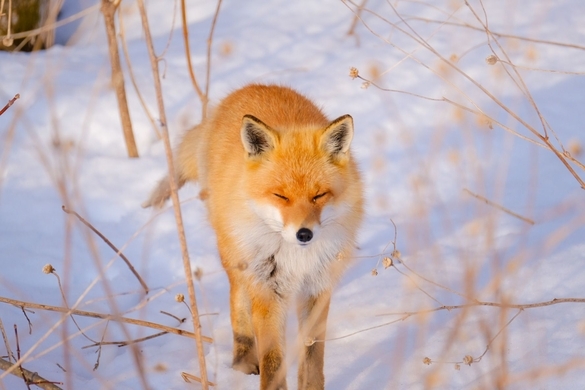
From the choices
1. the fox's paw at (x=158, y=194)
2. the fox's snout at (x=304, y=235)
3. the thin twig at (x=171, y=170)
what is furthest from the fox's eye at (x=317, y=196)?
the fox's paw at (x=158, y=194)

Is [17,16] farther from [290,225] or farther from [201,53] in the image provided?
[290,225]

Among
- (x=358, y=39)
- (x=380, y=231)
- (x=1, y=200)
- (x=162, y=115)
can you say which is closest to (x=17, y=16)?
(x=1, y=200)

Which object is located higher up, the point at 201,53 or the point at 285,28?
the point at 285,28

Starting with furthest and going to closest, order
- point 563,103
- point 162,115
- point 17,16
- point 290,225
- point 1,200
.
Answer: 1. point 17,16
2. point 563,103
3. point 1,200
4. point 290,225
5. point 162,115

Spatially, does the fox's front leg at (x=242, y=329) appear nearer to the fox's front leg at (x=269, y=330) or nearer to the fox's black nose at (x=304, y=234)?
the fox's front leg at (x=269, y=330)

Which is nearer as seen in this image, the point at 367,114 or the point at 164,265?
the point at 164,265

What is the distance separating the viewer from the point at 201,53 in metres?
5.26

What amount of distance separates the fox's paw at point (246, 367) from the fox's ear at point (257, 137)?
3.10 ft

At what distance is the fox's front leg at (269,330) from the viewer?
8.38ft

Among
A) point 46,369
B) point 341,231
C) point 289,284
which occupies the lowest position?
point 46,369

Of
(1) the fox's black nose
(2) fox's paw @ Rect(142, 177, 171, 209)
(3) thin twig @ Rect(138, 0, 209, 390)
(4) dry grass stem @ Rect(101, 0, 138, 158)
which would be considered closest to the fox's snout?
(1) the fox's black nose

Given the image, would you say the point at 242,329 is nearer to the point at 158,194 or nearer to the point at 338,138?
the point at 338,138

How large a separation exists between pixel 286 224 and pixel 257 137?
44 centimetres

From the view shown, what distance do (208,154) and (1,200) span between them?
4.72 feet
